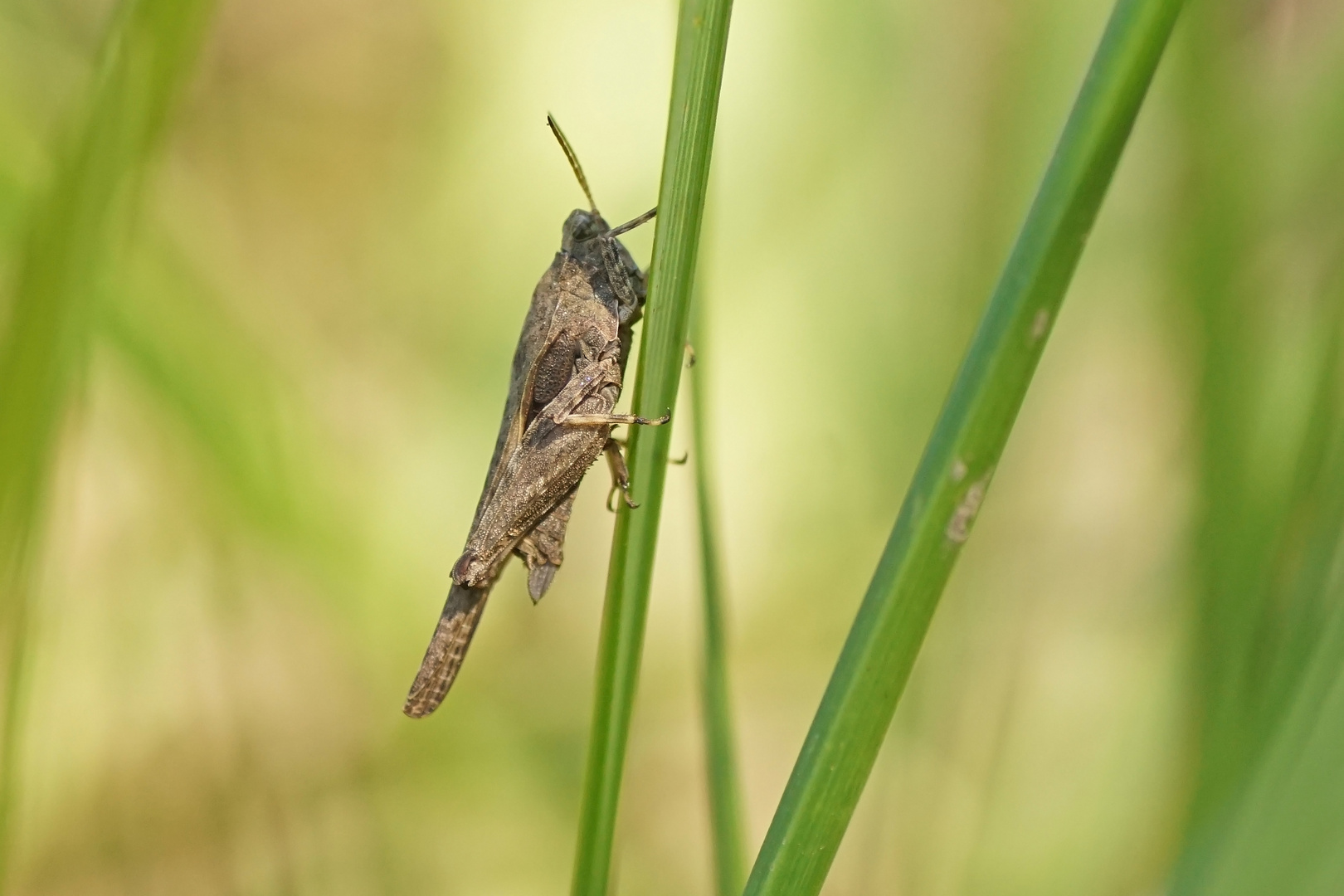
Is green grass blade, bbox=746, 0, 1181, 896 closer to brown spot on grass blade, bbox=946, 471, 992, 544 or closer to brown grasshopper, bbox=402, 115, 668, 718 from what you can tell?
brown spot on grass blade, bbox=946, 471, 992, 544

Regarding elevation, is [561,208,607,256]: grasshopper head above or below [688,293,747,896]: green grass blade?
above

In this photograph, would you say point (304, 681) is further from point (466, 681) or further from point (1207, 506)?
point (1207, 506)

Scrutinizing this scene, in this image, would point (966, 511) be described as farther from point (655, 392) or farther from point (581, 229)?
point (581, 229)

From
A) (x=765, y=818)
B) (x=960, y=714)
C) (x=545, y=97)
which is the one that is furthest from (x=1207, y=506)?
(x=545, y=97)

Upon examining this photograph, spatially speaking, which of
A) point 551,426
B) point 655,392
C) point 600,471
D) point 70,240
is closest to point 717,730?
point 655,392

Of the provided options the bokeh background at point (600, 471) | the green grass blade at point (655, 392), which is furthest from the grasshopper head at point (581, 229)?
the green grass blade at point (655, 392)

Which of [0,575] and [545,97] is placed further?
[545,97]

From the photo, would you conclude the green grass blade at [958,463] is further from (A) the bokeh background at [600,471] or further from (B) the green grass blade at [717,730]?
(A) the bokeh background at [600,471]

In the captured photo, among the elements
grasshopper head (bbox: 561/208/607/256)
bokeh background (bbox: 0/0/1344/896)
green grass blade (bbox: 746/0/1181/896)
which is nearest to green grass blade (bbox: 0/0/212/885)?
bokeh background (bbox: 0/0/1344/896)
